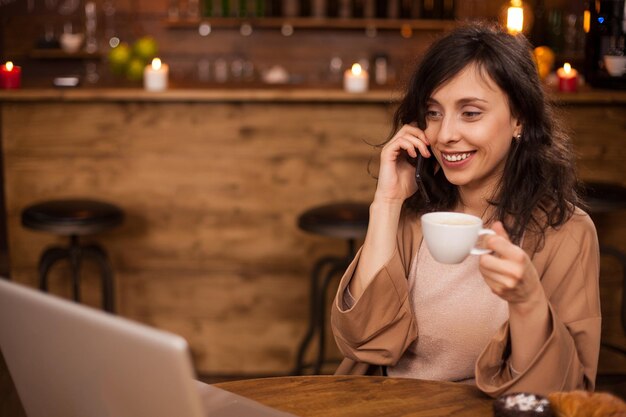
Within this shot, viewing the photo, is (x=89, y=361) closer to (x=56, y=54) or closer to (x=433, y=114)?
(x=433, y=114)

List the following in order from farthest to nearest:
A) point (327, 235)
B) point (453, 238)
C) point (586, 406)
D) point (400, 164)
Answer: point (327, 235) < point (400, 164) < point (453, 238) < point (586, 406)

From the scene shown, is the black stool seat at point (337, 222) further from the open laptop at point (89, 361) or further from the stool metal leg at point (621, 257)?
the open laptop at point (89, 361)

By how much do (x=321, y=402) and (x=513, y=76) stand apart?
740 mm

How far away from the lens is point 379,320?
1.71 m

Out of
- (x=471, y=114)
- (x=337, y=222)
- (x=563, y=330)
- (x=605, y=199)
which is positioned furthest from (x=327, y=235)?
(x=563, y=330)

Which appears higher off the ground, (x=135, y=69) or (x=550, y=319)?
(x=135, y=69)

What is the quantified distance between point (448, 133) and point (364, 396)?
0.54m

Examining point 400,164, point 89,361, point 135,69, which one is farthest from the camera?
point 135,69

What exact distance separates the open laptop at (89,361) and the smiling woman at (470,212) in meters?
0.77

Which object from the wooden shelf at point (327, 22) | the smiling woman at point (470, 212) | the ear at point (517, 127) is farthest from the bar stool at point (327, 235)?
the wooden shelf at point (327, 22)

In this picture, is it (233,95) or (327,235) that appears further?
(233,95)

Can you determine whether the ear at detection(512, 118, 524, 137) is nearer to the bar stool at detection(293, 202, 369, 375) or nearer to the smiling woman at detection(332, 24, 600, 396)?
the smiling woman at detection(332, 24, 600, 396)

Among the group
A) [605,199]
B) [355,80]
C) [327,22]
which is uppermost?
[327,22]

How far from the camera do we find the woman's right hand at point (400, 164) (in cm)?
180
